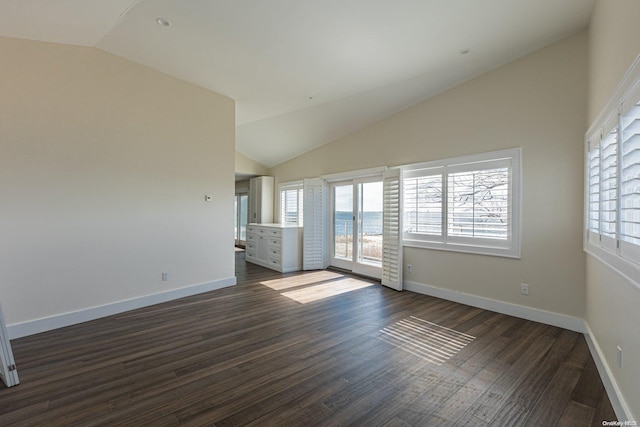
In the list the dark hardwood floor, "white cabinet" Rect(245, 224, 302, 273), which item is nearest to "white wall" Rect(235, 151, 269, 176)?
"white cabinet" Rect(245, 224, 302, 273)

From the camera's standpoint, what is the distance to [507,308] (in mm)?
3717

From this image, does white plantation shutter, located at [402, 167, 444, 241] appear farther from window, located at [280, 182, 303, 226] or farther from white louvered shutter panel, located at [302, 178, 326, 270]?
window, located at [280, 182, 303, 226]

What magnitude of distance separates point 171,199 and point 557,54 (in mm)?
5137

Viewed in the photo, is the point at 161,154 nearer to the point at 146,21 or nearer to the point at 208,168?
the point at 208,168

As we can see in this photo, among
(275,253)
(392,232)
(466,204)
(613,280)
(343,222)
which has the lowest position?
(275,253)

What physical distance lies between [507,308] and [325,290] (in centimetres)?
250

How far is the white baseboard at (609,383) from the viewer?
1.85 meters

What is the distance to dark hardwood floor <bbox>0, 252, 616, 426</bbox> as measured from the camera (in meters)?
1.92

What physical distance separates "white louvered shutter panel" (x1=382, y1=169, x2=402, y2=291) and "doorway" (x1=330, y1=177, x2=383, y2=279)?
384 millimetres

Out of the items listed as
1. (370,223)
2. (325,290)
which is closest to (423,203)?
(370,223)

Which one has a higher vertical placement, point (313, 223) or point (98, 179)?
point (98, 179)

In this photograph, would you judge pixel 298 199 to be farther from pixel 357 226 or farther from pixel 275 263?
pixel 357 226

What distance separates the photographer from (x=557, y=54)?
3.35 m

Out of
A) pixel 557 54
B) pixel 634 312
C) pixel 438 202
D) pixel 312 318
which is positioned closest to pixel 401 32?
pixel 557 54
